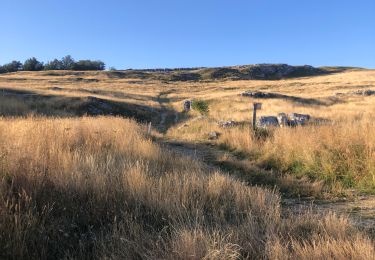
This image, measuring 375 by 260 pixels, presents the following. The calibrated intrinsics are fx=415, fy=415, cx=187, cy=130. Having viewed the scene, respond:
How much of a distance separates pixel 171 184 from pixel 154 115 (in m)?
29.1

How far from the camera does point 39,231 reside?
3711 mm

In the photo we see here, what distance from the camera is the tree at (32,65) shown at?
117 metres

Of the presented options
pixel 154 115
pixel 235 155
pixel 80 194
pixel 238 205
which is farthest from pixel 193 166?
pixel 154 115

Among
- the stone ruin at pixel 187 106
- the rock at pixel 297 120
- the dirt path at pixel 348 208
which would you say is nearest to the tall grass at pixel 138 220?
the dirt path at pixel 348 208

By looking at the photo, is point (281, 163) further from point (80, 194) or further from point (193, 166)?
point (80, 194)

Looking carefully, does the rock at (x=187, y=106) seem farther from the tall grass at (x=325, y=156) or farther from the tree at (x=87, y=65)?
the tree at (x=87, y=65)

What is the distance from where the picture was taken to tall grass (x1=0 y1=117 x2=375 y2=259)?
3.61 m

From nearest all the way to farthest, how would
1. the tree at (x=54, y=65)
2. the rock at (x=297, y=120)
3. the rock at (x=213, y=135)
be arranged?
1. the rock at (x=213, y=135)
2. the rock at (x=297, y=120)
3. the tree at (x=54, y=65)

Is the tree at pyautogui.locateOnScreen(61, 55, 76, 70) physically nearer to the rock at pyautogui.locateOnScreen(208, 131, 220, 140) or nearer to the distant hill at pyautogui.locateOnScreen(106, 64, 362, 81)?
the distant hill at pyautogui.locateOnScreen(106, 64, 362, 81)

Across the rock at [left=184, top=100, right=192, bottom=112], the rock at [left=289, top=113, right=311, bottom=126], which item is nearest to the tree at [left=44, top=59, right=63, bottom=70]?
the rock at [left=184, top=100, right=192, bottom=112]

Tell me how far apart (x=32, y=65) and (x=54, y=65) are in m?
7.50

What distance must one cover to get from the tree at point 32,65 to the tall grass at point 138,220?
393 feet

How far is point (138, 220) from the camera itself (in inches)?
173

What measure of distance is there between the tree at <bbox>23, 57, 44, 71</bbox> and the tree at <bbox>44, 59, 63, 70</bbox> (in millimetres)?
1661
